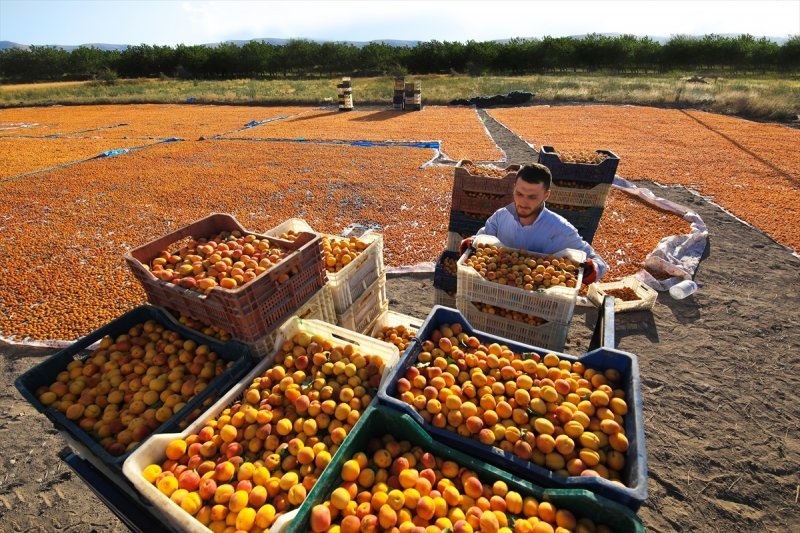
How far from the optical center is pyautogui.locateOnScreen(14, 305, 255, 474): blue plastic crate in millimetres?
2426

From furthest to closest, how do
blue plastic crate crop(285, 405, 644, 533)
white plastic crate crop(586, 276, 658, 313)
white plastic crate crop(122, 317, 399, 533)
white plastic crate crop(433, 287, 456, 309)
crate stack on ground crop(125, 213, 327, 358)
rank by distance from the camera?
white plastic crate crop(586, 276, 658, 313), white plastic crate crop(433, 287, 456, 309), crate stack on ground crop(125, 213, 327, 358), white plastic crate crop(122, 317, 399, 533), blue plastic crate crop(285, 405, 644, 533)

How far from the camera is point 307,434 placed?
2.37 m

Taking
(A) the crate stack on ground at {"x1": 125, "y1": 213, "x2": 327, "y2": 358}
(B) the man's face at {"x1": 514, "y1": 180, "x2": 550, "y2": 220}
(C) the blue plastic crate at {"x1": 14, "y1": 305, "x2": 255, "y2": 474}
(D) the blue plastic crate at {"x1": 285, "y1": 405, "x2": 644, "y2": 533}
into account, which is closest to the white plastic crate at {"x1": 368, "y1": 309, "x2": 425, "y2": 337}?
(A) the crate stack on ground at {"x1": 125, "y1": 213, "x2": 327, "y2": 358}

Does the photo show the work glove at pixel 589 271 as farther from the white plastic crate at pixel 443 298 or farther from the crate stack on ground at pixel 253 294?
the crate stack on ground at pixel 253 294

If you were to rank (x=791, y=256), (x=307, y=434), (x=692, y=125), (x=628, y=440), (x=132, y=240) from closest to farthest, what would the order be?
(x=628, y=440), (x=307, y=434), (x=791, y=256), (x=132, y=240), (x=692, y=125)

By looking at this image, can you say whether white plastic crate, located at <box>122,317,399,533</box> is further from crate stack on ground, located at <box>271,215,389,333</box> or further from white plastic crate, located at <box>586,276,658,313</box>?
white plastic crate, located at <box>586,276,658,313</box>

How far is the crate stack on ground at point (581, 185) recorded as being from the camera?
545cm

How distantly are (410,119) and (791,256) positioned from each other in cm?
1689

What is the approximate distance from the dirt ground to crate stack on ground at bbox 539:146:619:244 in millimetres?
1475

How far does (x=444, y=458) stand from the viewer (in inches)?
85.0

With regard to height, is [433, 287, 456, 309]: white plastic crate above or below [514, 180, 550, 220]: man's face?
below

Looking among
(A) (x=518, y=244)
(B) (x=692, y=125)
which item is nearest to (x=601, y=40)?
(B) (x=692, y=125)

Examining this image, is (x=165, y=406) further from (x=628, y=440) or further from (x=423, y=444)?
(x=628, y=440)

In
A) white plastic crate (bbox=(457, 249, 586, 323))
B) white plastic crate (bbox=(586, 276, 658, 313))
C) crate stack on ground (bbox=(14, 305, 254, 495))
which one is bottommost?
white plastic crate (bbox=(586, 276, 658, 313))
